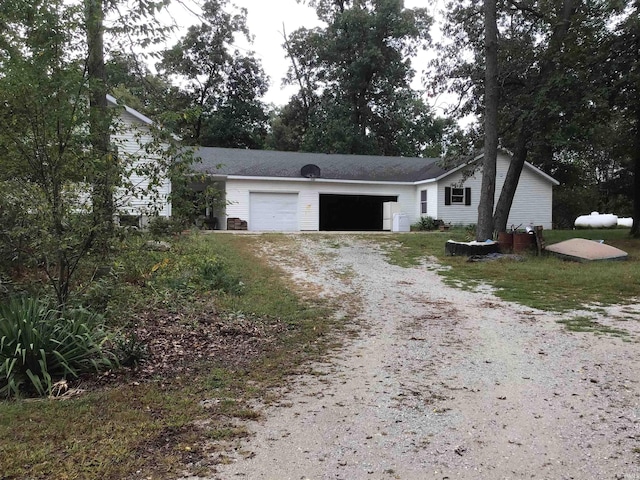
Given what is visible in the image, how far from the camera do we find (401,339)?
5.35 meters

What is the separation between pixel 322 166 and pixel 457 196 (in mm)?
6606

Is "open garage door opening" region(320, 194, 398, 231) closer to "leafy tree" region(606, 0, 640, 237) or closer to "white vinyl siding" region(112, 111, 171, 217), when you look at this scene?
"leafy tree" region(606, 0, 640, 237)

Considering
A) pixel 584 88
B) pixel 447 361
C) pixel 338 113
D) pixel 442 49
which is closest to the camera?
pixel 447 361

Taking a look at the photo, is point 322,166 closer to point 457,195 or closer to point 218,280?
point 457,195

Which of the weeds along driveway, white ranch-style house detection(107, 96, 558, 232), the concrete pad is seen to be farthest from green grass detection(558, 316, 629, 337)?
white ranch-style house detection(107, 96, 558, 232)

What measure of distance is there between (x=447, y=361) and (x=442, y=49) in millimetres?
14517

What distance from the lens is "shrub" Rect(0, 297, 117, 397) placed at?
3758 mm

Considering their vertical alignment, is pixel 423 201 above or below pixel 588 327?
above

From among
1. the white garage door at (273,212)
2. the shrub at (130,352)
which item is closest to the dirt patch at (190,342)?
the shrub at (130,352)

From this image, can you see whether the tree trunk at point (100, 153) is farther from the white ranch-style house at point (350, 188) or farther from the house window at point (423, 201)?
the house window at point (423, 201)

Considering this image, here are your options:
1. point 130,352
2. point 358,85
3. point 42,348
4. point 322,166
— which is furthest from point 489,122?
point 358,85

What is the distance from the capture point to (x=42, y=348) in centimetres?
395

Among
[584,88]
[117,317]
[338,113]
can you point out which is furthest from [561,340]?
[338,113]

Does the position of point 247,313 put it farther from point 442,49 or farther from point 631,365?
point 442,49
